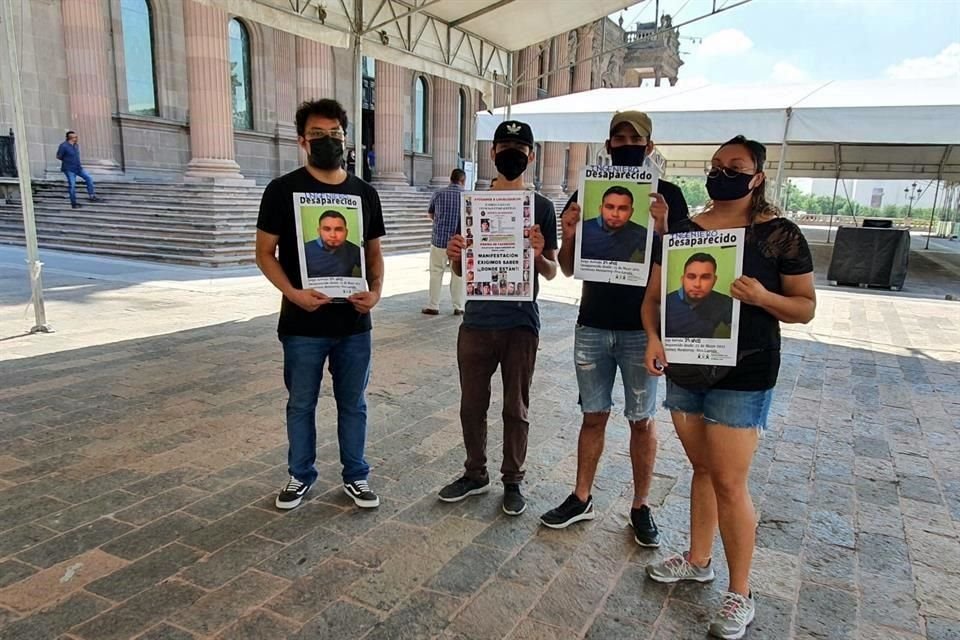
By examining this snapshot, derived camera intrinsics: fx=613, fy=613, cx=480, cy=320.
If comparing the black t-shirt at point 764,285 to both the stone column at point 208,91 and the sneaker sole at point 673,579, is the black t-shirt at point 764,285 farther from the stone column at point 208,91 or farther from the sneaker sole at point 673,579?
the stone column at point 208,91

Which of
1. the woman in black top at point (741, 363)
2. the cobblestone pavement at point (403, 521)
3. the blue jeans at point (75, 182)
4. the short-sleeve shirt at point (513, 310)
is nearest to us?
the woman in black top at point (741, 363)

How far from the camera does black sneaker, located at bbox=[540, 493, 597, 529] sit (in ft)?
10.0

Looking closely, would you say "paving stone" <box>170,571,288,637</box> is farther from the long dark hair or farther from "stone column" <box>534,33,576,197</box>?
"stone column" <box>534,33,576,197</box>

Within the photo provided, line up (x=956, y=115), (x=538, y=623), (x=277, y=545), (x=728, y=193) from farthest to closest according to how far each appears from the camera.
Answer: (x=956, y=115), (x=277, y=545), (x=538, y=623), (x=728, y=193)

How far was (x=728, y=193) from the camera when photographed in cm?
222

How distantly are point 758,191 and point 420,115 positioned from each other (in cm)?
2720

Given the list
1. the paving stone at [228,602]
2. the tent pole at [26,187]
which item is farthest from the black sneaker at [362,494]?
the tent pole at [26,187]

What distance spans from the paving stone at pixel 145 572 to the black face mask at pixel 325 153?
186 cm

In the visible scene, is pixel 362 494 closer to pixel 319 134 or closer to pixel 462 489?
pixel 462 489

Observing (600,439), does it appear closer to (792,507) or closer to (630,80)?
(792,507)

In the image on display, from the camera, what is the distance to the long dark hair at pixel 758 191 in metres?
2.20

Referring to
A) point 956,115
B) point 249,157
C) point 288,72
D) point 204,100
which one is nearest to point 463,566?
point 956,115

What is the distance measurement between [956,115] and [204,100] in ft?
48.4

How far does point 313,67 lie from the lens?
1873 cm
